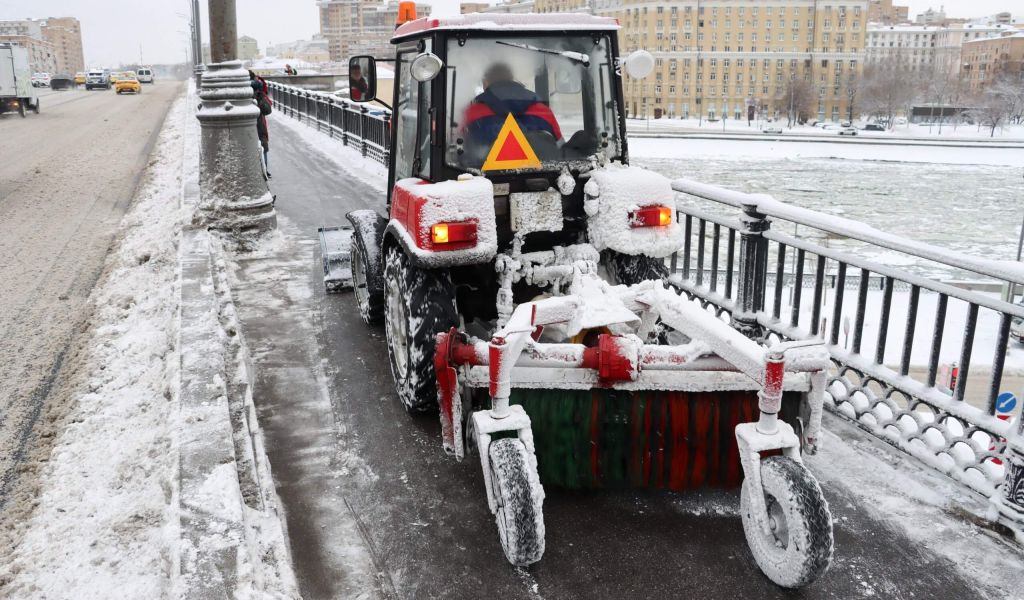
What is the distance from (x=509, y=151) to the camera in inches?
177

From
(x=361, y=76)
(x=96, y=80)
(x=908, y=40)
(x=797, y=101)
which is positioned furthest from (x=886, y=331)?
(x=908, y=40)

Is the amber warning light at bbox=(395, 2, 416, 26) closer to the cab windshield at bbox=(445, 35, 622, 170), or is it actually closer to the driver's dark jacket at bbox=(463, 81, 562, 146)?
the cab windshield at bbox=(445, 35, 622, 170)

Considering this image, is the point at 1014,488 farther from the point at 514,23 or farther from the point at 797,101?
the point at 797,101

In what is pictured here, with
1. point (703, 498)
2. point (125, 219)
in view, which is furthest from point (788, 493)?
point (125, 219)

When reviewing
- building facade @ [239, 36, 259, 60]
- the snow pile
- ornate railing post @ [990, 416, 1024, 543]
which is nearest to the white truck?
building facade @ [239, 36, 259, 60]

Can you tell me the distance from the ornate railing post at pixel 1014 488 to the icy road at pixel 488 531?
0.14m

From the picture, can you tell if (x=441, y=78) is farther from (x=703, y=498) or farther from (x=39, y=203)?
(x=39, y=203)

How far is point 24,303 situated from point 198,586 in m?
5.81

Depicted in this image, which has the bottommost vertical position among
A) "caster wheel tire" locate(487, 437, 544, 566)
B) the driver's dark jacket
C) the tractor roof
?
"caster wheel tire" locate(487, 437, 544, 566)

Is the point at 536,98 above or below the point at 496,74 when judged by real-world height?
below

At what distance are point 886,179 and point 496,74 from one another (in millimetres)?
67395

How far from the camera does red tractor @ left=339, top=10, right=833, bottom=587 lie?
3199mm

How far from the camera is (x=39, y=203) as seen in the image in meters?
13.0

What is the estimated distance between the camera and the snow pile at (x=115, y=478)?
324cm
